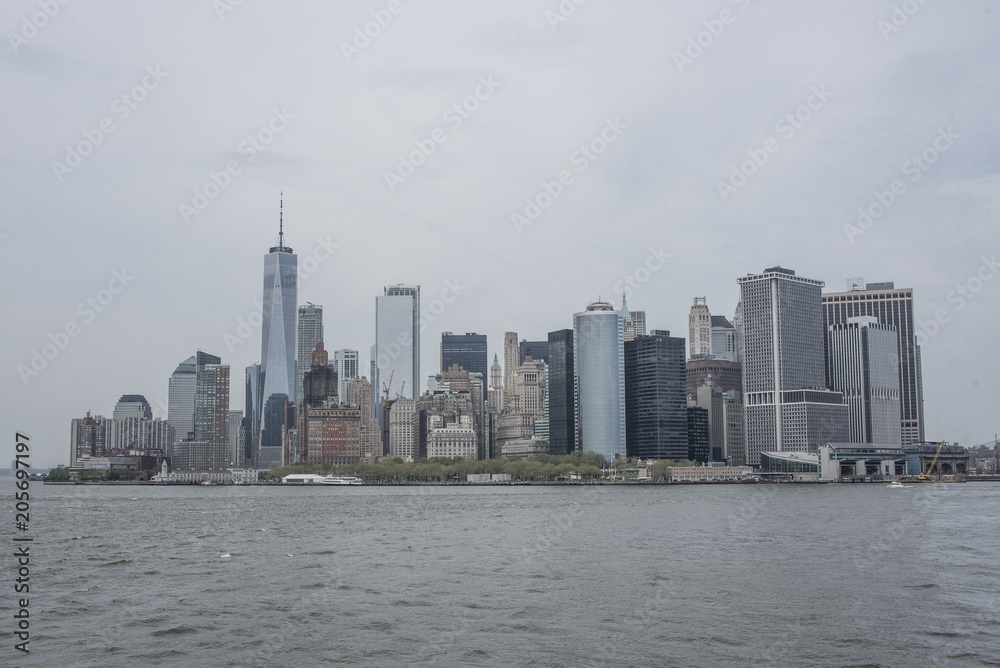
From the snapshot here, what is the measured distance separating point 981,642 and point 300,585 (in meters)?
30.5

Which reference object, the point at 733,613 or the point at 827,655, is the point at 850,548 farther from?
the point at 827,655

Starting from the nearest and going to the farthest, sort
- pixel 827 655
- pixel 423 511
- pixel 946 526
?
pixel 827 655, pixel 946 526, pixel 423 511

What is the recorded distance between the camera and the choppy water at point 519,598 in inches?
1417

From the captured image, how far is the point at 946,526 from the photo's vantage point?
8844cm

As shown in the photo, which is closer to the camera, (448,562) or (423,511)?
(448,562)

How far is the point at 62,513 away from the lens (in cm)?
13150

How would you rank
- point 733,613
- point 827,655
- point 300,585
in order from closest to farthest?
point 827,655 < point 733,613 < point 300,585

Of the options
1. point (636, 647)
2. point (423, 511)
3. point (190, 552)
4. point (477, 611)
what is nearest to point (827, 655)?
point (636, 647)

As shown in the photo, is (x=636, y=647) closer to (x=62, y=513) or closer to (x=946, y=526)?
(x=946, y=526)

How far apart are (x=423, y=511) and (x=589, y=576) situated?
245ft

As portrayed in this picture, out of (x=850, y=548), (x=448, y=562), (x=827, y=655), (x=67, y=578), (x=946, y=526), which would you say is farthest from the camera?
(x=946, y=526)

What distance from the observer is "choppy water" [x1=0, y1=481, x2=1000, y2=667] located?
36000 millimetres

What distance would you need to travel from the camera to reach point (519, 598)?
46.7 m

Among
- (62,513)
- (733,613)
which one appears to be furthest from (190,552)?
(62,513)
